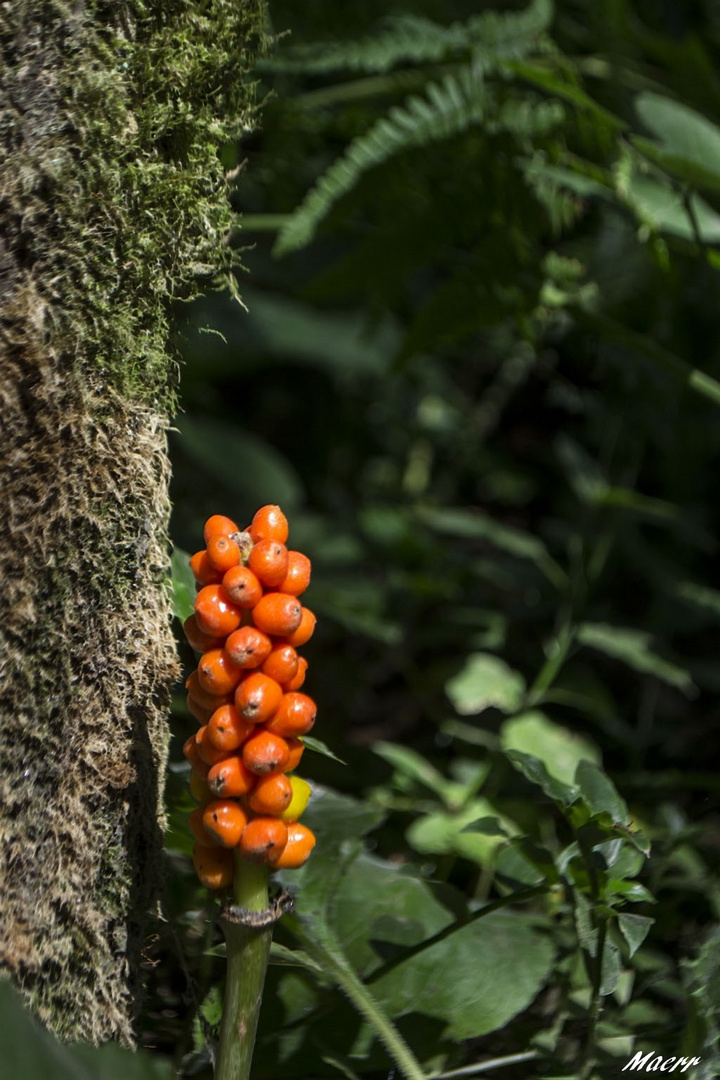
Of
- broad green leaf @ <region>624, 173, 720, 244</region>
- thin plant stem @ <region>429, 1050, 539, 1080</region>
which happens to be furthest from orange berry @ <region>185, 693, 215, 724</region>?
broad green leaf @ <region>624, 173, 720, 244</region>

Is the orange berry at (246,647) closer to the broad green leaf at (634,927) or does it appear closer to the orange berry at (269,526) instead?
the orange berry at (269,526)

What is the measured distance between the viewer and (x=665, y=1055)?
993 mm

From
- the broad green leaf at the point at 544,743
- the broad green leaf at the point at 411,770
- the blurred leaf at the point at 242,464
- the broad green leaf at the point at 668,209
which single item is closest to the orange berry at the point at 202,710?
the broad green leaf at the point at 411,770

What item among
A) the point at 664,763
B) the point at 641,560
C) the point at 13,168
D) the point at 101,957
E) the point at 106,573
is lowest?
the point at 664,763

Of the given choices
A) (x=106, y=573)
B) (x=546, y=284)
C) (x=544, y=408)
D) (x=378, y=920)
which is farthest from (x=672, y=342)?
(x=106, y=573)

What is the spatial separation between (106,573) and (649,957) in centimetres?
89

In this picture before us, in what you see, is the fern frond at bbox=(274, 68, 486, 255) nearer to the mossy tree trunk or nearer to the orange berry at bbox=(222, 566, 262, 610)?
the mossy tree trunk

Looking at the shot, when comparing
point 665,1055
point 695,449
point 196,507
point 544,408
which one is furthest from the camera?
point 544,408

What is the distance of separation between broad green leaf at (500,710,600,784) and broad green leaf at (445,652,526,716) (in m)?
0.05

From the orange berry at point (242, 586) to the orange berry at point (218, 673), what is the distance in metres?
0.04

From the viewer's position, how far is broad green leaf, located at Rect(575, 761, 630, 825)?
36.4 inches

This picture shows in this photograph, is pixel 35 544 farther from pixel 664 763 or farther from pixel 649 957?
pixel 664 763

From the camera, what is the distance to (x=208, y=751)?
0.72m

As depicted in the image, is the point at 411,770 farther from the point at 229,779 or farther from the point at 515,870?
the point at 229,779
